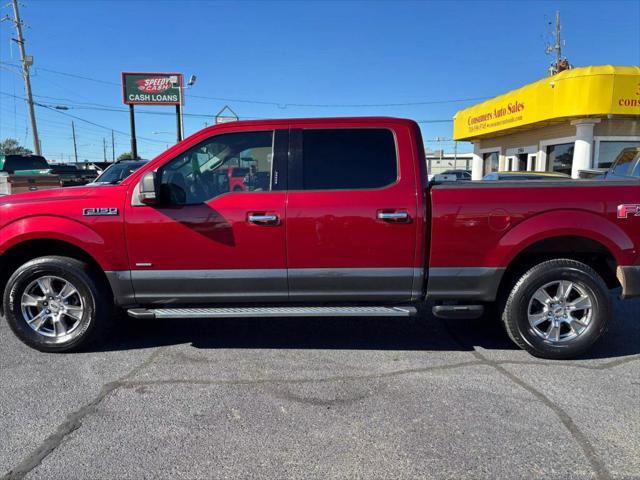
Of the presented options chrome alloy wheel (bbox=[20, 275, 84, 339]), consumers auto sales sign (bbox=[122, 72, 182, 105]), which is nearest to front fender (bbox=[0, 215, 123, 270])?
chrome alloy wheel (bbox=[20, 275, 84, 339])

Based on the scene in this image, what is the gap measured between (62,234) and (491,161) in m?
22.4

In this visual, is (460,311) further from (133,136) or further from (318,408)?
(133,136)

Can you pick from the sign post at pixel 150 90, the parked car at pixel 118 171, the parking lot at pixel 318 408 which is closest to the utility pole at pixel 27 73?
the sign post at pixel 150 90

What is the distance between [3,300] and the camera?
4223 millimetres

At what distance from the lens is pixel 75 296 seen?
169 inches

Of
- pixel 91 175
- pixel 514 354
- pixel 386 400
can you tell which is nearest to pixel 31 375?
pixel 386 400

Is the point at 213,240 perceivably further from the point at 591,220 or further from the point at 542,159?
the point at 542,159

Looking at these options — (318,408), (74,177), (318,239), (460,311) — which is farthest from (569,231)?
(74,177)

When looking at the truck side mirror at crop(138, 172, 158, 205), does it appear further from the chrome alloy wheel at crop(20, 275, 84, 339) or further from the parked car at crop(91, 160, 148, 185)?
the parked car at crop(91, 160, 148, 185)

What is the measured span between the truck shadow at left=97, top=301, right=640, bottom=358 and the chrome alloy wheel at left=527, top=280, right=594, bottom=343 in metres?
0.39

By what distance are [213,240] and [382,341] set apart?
1958 millimetres

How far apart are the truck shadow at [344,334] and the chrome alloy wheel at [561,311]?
1.27 ft

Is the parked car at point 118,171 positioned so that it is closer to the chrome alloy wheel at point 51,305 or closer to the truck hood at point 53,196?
the truck hood at point 53,196

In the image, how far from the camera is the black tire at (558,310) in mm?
4051
